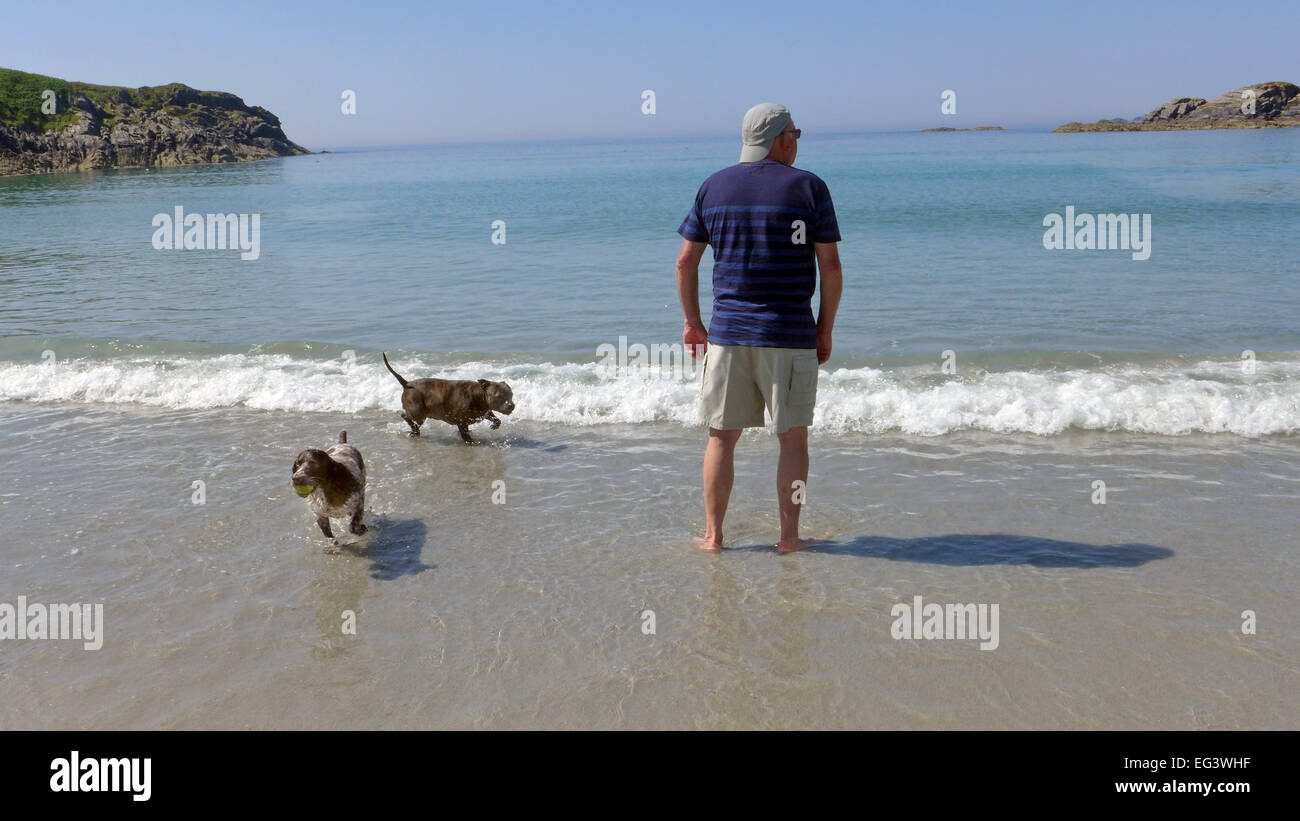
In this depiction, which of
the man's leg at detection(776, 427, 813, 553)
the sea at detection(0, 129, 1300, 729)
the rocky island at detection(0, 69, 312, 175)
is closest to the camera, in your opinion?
the sea at detection(0, 129, 1300, 729)

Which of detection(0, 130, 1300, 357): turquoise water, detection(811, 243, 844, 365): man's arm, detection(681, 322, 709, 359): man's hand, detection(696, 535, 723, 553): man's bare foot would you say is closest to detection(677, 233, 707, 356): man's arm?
detection(681, 322, 709, 359): man's hand

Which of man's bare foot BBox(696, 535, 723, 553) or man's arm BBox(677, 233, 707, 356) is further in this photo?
man's bare foot BBox(696, 535, 723, 553)

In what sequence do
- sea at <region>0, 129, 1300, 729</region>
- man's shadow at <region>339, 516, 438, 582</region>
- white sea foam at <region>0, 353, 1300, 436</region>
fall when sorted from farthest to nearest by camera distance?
white sea foam at <region>0, 353, 1300, 436</region>
man's shadow at <region>339, 516, 438, 582</region>
sea at <region>0, 129, 1300, 729</region>

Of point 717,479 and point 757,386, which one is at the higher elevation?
point 757,386

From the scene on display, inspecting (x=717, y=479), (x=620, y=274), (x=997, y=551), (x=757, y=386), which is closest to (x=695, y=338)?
(x=757, y=386)

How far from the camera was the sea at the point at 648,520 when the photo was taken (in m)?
3.76

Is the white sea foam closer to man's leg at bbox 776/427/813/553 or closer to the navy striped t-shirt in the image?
man's leg at bbox 776/427/813/553

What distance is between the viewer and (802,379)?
4.65 m

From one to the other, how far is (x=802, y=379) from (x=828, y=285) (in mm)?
497

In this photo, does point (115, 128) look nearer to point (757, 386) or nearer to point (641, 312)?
point (641, 312)

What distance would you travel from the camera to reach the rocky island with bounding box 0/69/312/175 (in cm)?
7369

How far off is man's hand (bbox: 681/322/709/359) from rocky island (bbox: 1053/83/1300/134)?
99792 millimetres

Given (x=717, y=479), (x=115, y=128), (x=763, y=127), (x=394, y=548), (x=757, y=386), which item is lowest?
(x=394, y=548)
